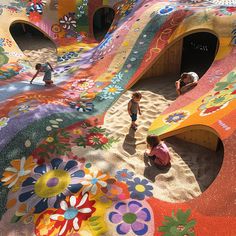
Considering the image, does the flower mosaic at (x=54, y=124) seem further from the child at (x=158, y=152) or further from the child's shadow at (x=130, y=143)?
the child at (x=158, y=152)

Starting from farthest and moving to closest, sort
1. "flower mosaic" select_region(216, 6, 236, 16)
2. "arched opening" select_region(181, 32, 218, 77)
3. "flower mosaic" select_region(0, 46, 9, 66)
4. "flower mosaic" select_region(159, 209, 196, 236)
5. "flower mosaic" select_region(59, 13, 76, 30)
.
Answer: "flower mosaic" select_region(59, 13, 76, 30)
"flower mosaic" select_region(0, 46, 9, 66)
"arched opening" select_region(181, 32, 218, 77)
"flower mosaic" select_region(216, 6, 236, 16)
"flower mosaic" select_region(159, 209, 196, 236)

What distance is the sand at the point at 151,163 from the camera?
4980 mm

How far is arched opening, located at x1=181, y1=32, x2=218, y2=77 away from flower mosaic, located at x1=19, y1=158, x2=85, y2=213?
19.2 feet

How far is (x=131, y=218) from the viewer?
4.23 m

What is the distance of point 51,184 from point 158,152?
2022 millimetres

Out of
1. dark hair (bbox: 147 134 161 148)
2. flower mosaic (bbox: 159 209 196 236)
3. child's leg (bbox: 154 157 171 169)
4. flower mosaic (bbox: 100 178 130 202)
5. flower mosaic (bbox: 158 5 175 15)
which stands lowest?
flower mosaic (bbox: 159 209 196 236)

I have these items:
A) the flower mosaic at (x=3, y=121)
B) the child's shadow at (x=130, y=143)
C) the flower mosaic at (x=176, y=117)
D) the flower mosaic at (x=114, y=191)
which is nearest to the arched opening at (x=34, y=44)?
the flower mosaic at (x=3, y=121)

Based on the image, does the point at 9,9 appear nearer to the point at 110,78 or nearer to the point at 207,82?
the point at 110,78

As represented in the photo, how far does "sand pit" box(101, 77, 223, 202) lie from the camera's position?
4949 mm

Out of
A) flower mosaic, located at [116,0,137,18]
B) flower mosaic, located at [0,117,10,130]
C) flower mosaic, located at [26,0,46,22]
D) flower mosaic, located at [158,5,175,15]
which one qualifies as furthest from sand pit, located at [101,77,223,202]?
flower mosaic, located at [26,0,46,22]

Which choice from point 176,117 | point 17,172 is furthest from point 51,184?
point 176,117

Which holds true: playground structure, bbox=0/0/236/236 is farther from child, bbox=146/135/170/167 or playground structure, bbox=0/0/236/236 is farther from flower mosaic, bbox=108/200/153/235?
child, bbox=146/135/170/167

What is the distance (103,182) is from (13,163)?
1.75 metres

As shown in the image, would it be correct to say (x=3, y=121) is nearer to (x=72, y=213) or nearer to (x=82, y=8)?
(x=72, y=213)
